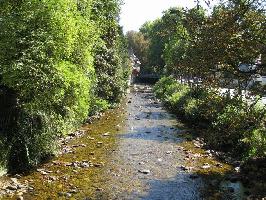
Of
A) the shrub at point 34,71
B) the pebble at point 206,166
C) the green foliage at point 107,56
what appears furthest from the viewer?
the green foliage at point 107,56

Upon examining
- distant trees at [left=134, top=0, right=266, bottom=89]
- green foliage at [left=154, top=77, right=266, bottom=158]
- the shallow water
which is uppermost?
distant trees at [left=134, top=0, right=266, bottom=89]

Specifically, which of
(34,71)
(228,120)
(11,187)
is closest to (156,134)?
(228,120)

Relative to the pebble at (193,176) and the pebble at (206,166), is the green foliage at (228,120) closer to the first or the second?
the pebble at (206,166)

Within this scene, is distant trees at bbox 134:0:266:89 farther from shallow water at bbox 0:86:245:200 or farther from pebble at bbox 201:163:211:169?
pebble at bbox 201:163:211:169

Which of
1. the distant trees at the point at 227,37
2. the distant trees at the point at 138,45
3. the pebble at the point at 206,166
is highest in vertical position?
the distant trees at the point at 138,45

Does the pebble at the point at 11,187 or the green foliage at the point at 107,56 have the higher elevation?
the green foliage at the point at 107,56

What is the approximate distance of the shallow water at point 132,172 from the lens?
14523 mm

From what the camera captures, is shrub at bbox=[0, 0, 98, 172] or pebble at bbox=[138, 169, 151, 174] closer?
shrub at bbox=[0, 0, 98, 172]

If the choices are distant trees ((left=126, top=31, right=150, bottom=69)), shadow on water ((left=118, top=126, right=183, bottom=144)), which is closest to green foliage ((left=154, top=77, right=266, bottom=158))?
shadow on water ((left=118, top=126, right=183, bottom=144))

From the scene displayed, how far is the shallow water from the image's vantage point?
14.5 m

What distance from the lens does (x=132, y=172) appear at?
56.5 ft

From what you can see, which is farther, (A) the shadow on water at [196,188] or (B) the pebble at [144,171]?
(B) the pebble at [144,171]

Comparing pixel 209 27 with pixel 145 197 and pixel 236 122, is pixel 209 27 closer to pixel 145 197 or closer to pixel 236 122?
pixel 236 122

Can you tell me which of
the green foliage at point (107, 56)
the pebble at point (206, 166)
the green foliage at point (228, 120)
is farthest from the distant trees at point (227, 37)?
the green foliage at point (107, 56)
